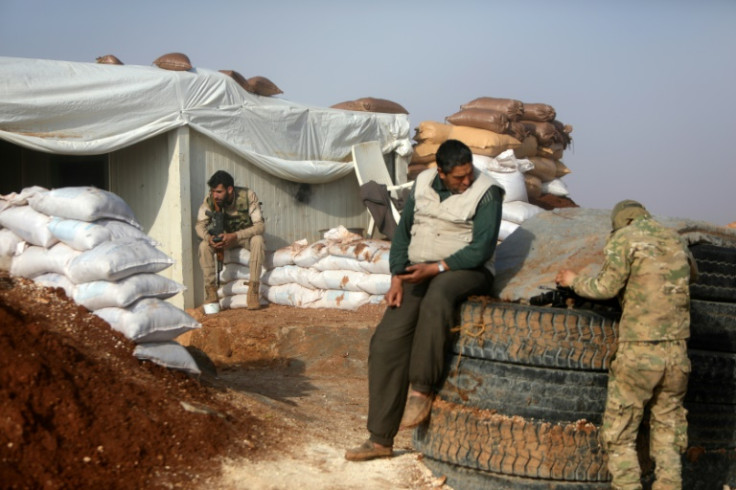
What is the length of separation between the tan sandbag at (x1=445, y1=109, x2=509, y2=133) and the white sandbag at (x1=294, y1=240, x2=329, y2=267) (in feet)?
13.1

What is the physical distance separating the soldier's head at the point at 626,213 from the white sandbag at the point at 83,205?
304 cm

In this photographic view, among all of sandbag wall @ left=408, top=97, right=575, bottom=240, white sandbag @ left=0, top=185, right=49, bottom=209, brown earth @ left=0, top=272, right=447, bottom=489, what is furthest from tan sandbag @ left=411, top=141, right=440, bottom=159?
white sandbag @ left=0, top=185, right=49, bottom=209

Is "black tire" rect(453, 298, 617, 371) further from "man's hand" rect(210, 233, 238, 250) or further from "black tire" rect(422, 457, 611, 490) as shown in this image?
"man's hand" rect(210, 233, 238, 250)

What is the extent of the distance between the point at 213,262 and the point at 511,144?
5300 millimetres

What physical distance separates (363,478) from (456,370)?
0.68 m

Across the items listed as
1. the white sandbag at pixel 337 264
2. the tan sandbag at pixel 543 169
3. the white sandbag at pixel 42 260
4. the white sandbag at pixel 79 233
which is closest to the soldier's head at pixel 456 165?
the white sandbag at pixel 79 233

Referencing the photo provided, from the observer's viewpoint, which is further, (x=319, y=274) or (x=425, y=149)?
(x=425, y=149)

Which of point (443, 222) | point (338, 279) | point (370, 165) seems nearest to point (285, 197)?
point (370, 165)

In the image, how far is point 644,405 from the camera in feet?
12.9

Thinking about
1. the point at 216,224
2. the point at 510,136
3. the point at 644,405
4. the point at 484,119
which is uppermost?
the point at 484,119

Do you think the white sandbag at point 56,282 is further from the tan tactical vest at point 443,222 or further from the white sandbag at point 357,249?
the white sandbag at point 357,249

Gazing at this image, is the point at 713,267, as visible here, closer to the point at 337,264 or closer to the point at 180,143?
the point at 337,264

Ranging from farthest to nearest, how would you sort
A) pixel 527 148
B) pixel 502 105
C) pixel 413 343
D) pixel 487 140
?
pixel 527 148 → pixel 502 105 → pixel 487 140 → pixel 413 343

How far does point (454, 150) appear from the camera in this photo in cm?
436
